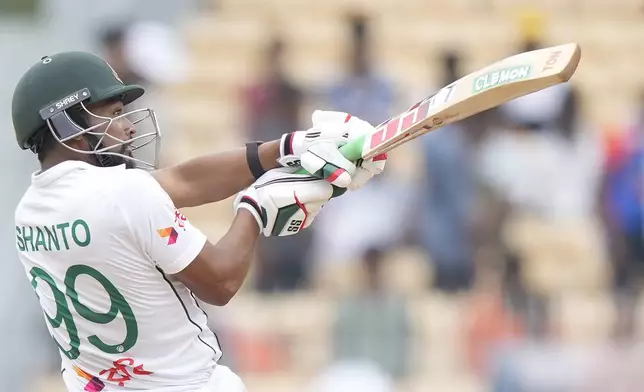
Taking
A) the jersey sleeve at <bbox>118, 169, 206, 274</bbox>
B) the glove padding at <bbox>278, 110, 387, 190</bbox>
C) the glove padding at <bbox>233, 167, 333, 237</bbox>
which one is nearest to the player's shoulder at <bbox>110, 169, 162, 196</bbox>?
the jersey sleeve at <bbox>118, 169, 206, 274</bbox>

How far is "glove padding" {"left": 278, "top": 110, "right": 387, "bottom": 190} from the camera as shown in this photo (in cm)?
371

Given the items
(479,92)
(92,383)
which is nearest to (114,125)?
(92,383)

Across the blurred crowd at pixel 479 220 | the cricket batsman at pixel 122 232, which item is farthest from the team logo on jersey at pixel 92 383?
the blurred crowd at pixel 479 220

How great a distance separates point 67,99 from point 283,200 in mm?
653

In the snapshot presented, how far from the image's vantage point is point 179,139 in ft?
28.7

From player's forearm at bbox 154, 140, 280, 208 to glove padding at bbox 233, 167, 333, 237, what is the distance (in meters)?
0.21

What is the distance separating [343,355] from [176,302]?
3445 millimetres

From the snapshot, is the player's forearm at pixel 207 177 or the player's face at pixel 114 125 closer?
the player's face at pixel 114 125

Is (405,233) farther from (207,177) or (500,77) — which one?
(500,77)

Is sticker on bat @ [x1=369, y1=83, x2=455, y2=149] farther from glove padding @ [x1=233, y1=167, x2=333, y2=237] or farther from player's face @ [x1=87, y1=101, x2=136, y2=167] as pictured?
player's face @ [x1=87, y1=101, x2=136, y2=167]

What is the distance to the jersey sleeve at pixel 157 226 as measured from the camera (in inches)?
135

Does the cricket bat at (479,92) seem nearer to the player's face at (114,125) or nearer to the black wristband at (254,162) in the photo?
the black wristband at (254,162)

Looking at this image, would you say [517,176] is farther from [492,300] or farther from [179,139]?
[179,139]

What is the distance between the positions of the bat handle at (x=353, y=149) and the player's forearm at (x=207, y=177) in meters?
0.29
